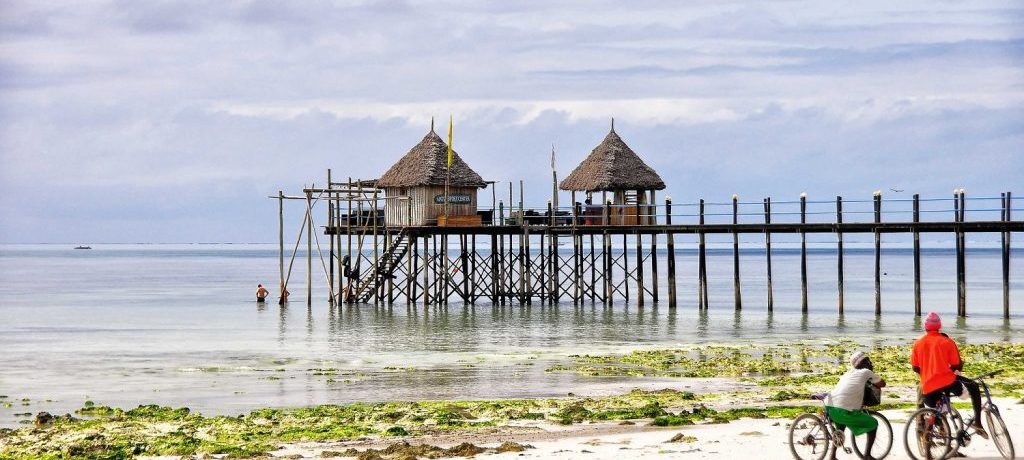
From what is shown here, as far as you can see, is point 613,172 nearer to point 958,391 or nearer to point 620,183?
point 620,183

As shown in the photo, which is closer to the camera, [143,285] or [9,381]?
[9,381]

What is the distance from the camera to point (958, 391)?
1386cm

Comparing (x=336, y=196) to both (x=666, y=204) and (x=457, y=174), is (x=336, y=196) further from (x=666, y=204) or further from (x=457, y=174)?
(x=666, y=204)

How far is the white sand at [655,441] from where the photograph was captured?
1537cm

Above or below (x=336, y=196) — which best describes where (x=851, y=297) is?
below

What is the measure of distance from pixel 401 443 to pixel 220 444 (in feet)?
7.93

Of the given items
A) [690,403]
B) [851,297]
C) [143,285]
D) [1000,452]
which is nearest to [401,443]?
[690,403]

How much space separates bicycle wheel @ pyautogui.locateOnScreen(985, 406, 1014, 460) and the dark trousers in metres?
0.12

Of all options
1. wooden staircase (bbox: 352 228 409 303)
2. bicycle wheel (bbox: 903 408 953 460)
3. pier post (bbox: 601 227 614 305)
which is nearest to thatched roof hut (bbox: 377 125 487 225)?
wooden staircase (bbox: 352 228 409 303)

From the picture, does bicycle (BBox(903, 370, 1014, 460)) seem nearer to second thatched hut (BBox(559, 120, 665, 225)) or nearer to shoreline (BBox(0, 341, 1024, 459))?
shoreline (BBox(0, 341, 1024, 459))

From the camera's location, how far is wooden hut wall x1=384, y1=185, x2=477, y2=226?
48844 millimetres

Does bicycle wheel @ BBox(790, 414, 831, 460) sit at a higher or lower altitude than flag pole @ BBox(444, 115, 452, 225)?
lower

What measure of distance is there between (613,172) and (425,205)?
701cm

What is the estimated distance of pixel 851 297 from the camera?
59.8 metres
